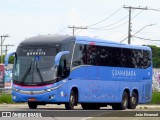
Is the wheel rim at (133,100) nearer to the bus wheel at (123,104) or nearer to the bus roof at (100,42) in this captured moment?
the bus wheel at (123,104)

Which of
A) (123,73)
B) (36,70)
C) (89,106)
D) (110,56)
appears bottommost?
(89,106)

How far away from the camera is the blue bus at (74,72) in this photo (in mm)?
32438

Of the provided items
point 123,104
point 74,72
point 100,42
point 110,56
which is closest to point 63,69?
point 74,72

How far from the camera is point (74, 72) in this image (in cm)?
Result: 3338

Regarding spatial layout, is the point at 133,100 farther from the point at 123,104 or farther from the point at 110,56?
the point at 110,56

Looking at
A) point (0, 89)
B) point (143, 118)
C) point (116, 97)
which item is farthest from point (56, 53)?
point (0, 89)

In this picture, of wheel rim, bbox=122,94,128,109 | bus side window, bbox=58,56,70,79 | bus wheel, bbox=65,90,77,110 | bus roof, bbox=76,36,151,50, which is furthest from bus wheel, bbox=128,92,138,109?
bus side window, bbox=58,56,70,79

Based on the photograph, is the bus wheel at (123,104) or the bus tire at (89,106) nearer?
the bus tire at (89,106)

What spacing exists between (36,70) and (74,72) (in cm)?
200

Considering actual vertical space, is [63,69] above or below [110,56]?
below

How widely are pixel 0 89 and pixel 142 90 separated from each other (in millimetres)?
24872

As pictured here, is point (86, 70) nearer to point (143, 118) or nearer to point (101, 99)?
point (101, 99)

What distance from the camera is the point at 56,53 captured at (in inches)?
1276

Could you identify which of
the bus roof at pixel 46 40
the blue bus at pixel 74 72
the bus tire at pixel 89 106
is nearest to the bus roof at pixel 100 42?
the blue bus at pixel 74 72
